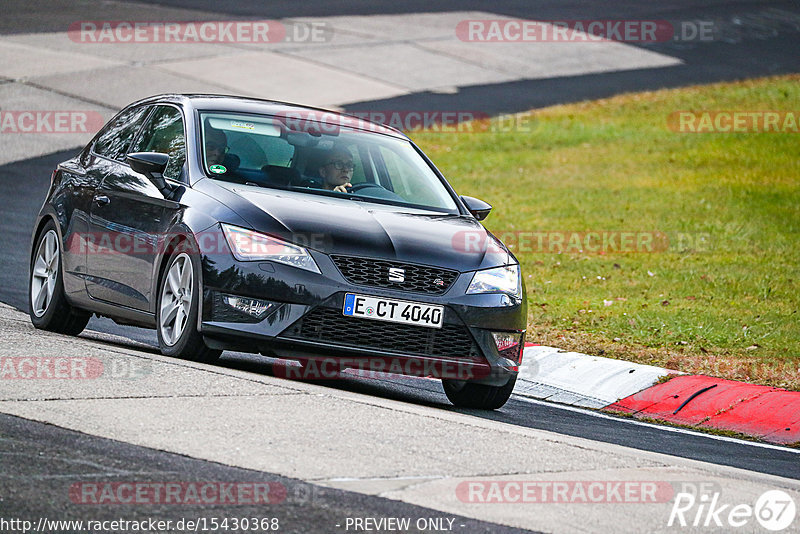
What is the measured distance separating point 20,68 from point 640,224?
39.4ft

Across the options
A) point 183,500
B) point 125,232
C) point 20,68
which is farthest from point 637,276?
point 20,68

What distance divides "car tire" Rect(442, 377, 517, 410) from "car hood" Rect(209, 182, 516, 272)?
84 centimetres

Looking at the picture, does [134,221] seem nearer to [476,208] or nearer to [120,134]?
[120,134]

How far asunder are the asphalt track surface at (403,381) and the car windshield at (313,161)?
126cm

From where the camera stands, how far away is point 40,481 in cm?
514

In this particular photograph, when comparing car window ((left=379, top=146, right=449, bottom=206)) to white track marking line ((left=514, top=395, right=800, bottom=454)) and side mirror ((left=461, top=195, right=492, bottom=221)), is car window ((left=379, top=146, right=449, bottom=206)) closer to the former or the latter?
side mirror ((left=461, top=195, right=492, bottom=221))

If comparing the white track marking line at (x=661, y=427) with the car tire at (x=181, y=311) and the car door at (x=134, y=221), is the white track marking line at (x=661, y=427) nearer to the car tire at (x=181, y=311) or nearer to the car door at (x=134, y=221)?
the car tire at (x=181, y=311)

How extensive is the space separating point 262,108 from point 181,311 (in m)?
1.86

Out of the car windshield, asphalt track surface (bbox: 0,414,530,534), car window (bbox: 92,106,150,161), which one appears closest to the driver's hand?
the car windshield

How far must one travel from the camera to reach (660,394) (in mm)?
9789

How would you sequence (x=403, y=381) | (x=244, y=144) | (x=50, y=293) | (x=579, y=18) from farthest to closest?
1. (x=579, y=18)
2. (x=403, y=381)
3. (x=50, y=293)
4. (x=244, y=144)

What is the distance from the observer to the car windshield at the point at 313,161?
28.0 ft

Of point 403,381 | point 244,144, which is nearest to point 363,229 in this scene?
point 244,144

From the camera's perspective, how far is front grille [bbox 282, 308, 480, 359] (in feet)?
24.8
